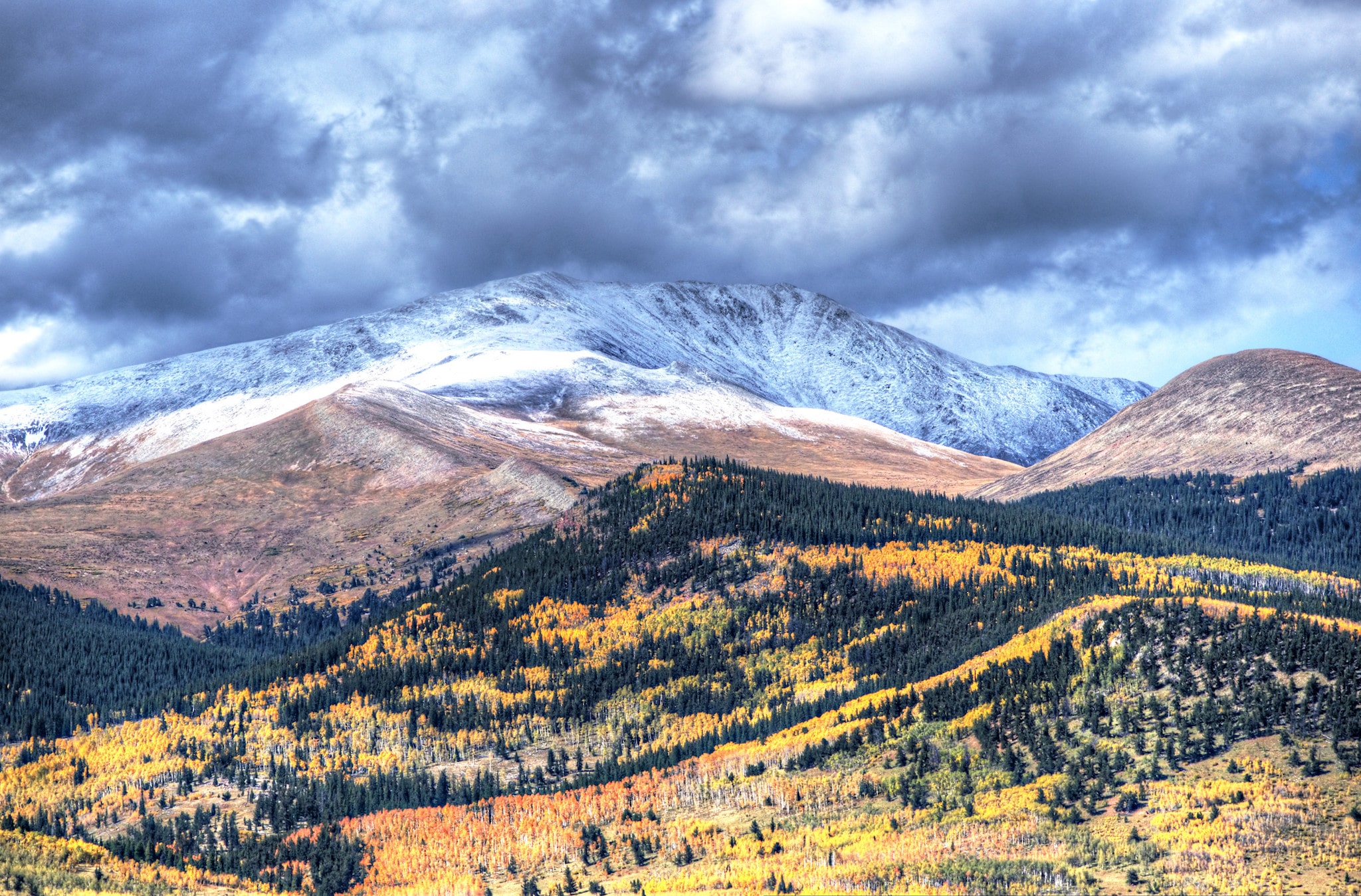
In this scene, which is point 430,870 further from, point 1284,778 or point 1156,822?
point 1284,778

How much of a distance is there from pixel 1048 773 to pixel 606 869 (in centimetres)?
4700

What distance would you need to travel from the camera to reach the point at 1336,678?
140 m

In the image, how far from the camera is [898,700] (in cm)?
17362

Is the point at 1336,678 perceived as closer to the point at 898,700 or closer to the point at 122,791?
the point at 898,700

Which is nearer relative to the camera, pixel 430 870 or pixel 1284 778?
pixel 1284 778

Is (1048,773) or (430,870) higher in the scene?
(1048,773)

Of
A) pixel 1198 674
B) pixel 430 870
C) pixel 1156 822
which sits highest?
pixel 1198 674

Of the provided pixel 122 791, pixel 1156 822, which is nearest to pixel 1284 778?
pixel 1156 822

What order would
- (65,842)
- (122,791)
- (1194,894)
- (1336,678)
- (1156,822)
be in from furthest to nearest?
(122,791) < (65,842) < (1336,678) < (1156,822) < (1194,894)

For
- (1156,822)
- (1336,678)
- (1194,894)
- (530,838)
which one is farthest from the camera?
(530,838)

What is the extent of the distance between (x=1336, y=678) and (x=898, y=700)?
168 ft

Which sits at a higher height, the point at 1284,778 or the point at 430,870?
the point at 1284,778

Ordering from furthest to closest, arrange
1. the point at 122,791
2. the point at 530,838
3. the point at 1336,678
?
the point at 122,791 → the point at 530,838 → the point at 1336,678

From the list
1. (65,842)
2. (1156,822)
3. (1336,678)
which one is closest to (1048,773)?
(1156,822)
